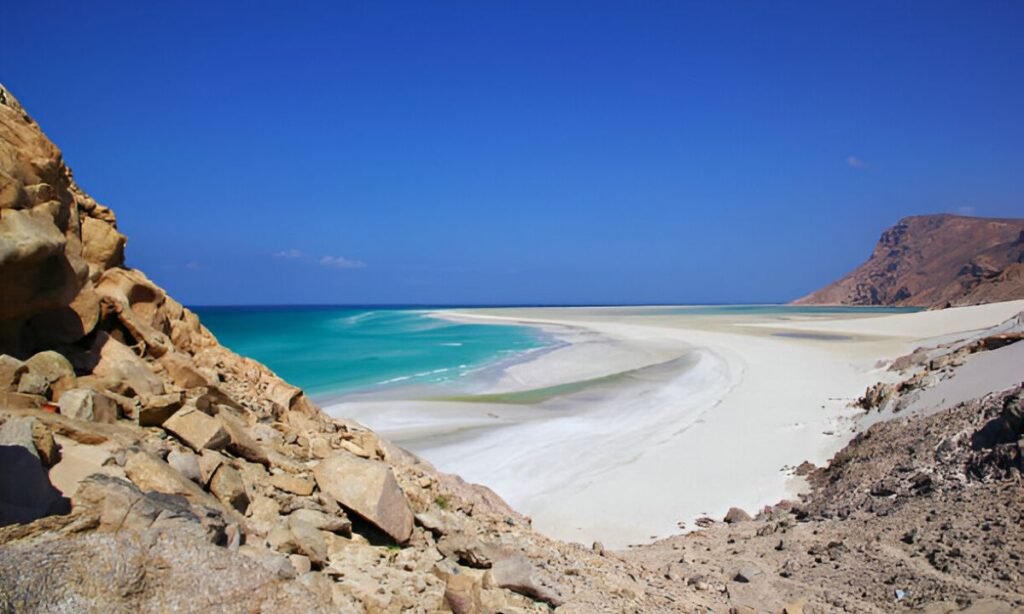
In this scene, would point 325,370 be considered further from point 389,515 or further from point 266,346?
point 389,515

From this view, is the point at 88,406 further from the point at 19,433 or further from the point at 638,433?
the point at 638,433

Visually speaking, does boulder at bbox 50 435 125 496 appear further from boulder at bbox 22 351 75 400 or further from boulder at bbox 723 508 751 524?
boulder at bbox 723 508 751 524

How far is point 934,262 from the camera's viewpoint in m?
162

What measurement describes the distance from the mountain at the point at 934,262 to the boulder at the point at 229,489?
396ft

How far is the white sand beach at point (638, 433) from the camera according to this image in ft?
39.5

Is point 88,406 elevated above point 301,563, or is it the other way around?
point 88,406

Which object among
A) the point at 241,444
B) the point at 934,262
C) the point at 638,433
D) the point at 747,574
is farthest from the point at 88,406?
the point at 934,262

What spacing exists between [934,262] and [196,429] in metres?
197

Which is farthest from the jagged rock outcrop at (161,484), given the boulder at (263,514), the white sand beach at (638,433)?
the white sand beach at (638,433)

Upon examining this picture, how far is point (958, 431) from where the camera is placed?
9.56m

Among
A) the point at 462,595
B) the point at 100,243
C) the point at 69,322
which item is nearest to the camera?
the point at 462,595

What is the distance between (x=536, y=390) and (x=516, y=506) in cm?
1477

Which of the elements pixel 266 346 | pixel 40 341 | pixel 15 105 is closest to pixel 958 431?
pixel 40 341

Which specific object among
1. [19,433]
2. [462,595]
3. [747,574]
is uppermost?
[19,433]
